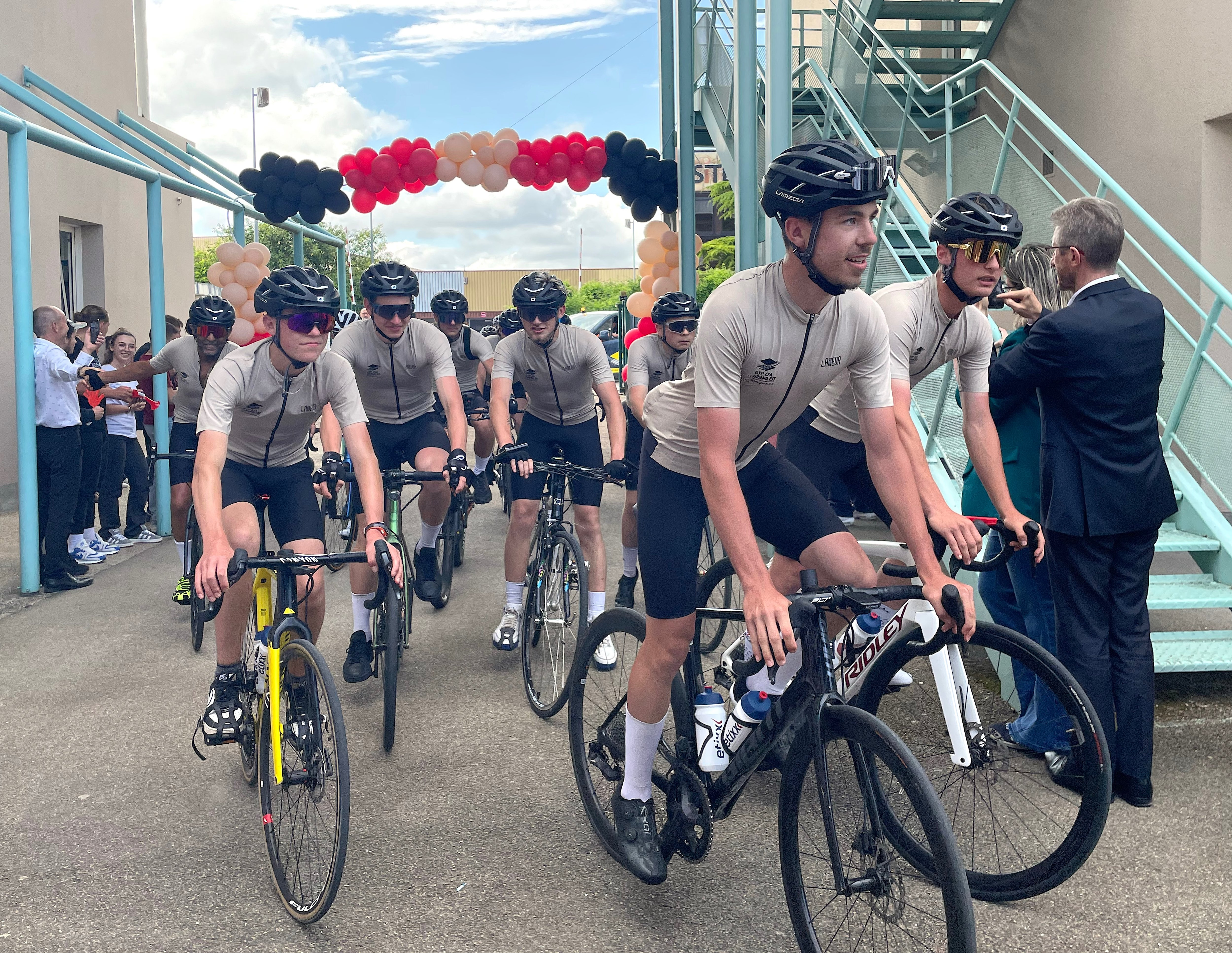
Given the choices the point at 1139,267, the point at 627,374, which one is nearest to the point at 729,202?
the point at 1139,267

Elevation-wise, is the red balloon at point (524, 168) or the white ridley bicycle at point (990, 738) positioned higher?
the red balloon at point (524, 168)

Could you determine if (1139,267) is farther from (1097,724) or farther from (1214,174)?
(1097,724)

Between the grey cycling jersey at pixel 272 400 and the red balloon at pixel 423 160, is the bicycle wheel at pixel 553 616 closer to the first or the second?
the grey cycling jersey at pixel 272 400

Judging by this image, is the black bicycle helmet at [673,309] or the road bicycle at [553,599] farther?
the black bicycle helmet at [673,309]

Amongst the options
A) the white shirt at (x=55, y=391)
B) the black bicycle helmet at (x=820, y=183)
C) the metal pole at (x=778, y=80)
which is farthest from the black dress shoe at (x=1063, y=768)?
the white shirt at (x=55, y=391)

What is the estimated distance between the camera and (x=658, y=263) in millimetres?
14898

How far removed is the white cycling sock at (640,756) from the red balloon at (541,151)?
41.1ft

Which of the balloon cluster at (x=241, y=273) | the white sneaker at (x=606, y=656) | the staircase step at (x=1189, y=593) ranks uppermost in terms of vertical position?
the balloon cluster at (x=241, y=273)

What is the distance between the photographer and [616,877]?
3621 mm

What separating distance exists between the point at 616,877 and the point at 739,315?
192cm

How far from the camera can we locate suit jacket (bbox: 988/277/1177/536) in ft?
13.1

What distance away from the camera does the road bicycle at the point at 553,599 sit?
208 inches

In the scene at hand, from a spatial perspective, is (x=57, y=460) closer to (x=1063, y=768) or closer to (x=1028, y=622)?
(x=1028, y=622)

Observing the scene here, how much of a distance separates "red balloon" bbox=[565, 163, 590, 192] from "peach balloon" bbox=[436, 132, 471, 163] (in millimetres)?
1445
